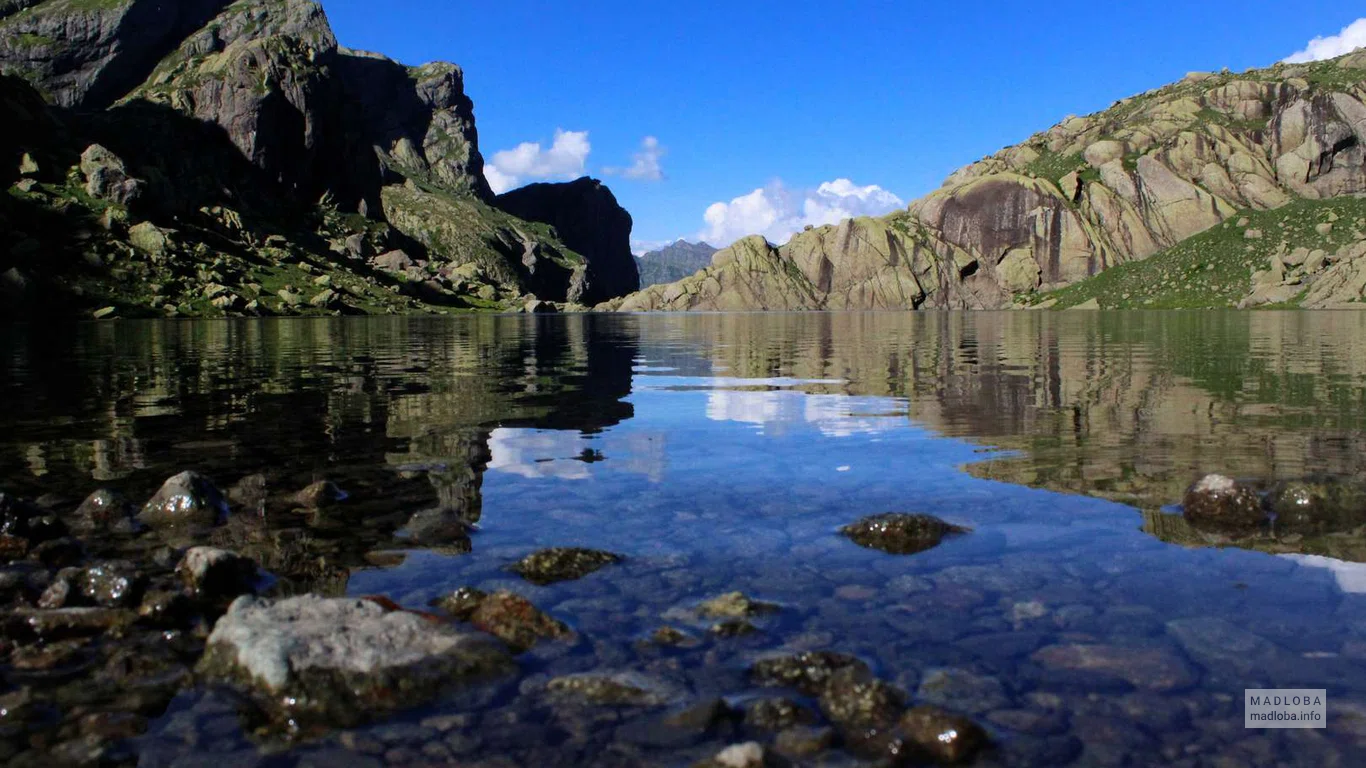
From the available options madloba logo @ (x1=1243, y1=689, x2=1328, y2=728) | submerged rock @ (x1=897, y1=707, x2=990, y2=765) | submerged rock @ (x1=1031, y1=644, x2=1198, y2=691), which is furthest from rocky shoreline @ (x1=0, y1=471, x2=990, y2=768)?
madloba logo @ (x1=1243, y1=689, x2=1328, y2=728)

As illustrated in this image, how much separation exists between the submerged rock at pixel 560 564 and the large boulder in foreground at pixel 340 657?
2.17 meters

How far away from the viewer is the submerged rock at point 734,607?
9852mm

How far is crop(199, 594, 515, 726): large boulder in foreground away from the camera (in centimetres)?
775

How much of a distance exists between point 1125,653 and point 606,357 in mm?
53092

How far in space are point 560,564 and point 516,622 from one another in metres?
2.13

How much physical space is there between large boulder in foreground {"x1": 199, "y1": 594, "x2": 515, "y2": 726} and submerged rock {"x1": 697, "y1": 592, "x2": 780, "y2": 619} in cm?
249

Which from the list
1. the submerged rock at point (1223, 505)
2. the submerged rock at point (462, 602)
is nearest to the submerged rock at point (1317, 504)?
the submerged rock at point (1223, 505)

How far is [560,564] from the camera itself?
37.8 feet

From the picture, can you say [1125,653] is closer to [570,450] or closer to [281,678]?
[281,678]

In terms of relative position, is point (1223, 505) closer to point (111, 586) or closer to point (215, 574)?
point (215, 574)

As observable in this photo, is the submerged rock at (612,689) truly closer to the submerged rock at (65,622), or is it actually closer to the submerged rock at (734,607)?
the submerged rock at (734,607)

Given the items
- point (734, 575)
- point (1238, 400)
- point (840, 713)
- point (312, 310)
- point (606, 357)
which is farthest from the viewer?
point (312, 310)

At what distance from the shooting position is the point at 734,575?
11391 mm

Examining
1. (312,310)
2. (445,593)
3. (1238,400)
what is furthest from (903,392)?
(312,310)
